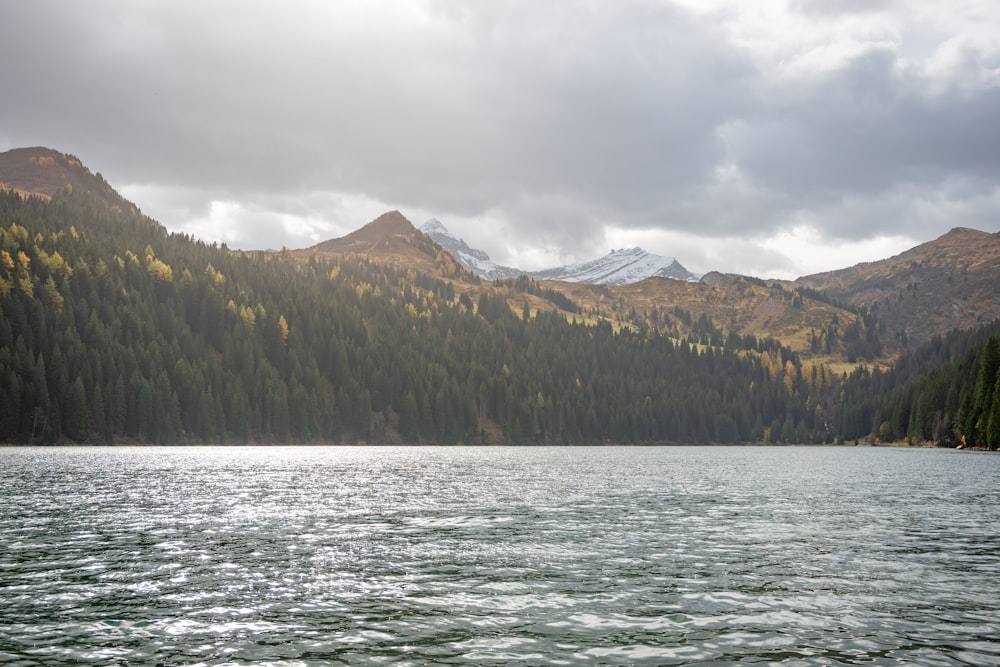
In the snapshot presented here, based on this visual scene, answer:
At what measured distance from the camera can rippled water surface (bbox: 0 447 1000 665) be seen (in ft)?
71.3

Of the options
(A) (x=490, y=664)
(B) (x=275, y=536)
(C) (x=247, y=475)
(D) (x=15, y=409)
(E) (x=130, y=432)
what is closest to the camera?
(A) (x=490, y=664)

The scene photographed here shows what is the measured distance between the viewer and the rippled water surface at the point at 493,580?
21734 millimetres

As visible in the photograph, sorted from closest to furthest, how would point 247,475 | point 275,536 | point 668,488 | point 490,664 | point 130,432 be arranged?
point 490,664 → point 275,536 → point 668,488 → point 247,475 → point 130,432

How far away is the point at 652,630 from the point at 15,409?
587 ft

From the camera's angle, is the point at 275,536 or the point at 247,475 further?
the point at 247,475

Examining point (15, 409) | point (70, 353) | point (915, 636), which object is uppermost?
point (70, 353)

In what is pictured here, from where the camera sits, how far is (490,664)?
20.1 metres

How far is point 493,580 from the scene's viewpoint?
30.7m

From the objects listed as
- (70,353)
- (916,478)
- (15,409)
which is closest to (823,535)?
(916,478)

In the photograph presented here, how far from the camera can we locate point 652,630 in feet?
76.8

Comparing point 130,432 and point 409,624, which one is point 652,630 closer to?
point 409,624

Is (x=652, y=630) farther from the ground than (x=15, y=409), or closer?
closer

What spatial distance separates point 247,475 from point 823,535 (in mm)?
63771

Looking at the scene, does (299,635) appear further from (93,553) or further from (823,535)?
(823,535)
